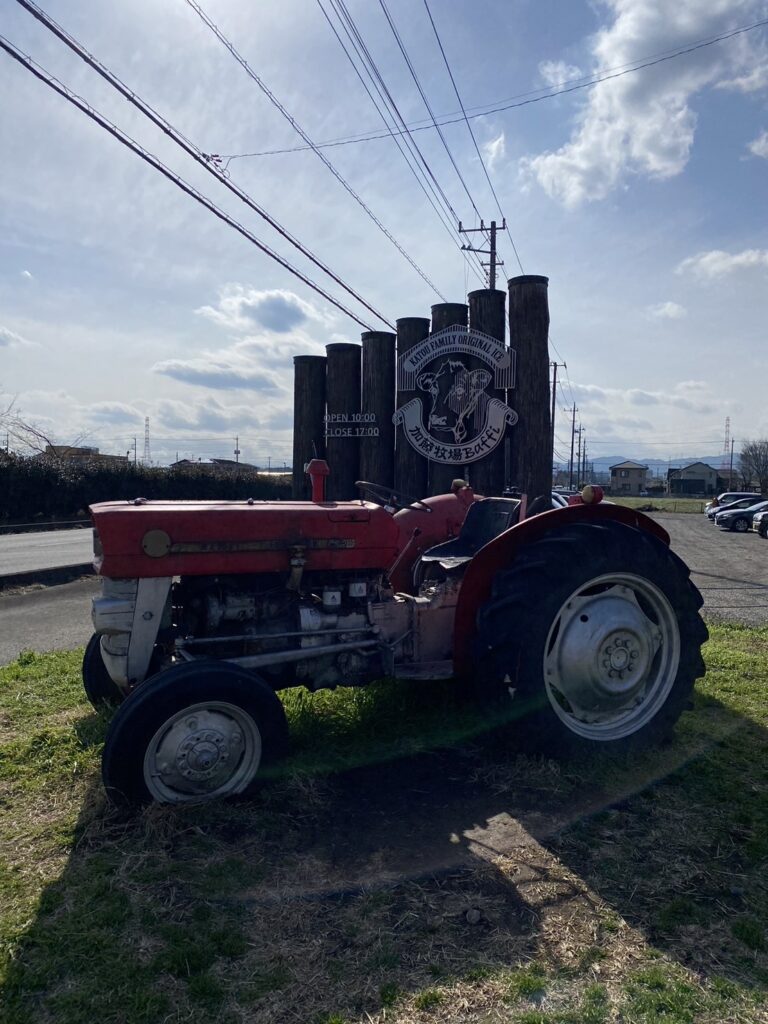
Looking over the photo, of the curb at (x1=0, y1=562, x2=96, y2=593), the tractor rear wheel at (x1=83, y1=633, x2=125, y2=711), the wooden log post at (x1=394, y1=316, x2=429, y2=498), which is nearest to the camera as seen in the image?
the tractor rear wheel at (x1=83, y1=633, x2=125, y2=711)

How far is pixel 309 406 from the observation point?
790 centimetres

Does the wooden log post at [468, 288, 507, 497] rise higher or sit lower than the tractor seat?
higher

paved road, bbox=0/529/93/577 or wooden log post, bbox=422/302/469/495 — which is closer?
wooden log post, bbox=422/302/469/495

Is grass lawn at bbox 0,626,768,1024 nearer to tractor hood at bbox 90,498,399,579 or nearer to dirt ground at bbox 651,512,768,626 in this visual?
tractor hood at bbox 90,498,399,579

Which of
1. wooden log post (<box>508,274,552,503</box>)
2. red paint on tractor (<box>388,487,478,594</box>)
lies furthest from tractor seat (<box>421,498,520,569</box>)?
wooden log post (<box>508,274,552,503</box>)

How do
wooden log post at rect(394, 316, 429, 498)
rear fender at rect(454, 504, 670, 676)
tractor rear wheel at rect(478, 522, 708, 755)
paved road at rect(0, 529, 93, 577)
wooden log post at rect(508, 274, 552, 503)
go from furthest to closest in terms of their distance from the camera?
paved road at rect(0, 529, 93, 577) → wooden log post at rect(394, 316, 429, 498) → wooden log post at rect(508, 274, 552, 503) → rear fender at rect(454, 504, 670, 676) → tractor rear wheel at rect(478, 522, 708, 755)

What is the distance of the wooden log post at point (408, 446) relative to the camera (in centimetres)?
725

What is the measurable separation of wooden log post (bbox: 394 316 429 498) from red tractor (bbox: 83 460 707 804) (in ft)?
11.0

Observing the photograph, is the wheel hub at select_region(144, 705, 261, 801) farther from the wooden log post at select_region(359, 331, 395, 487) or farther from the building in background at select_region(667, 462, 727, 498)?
the building in background at select_region(667, 462, 727, 498)

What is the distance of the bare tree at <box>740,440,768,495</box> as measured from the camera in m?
67.4

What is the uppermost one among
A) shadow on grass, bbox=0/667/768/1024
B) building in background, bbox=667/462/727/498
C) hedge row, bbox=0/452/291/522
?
building in background, bbox=667/462/727/498

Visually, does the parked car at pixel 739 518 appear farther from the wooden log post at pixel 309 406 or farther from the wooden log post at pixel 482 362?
the wooden log post at pixel 309 406

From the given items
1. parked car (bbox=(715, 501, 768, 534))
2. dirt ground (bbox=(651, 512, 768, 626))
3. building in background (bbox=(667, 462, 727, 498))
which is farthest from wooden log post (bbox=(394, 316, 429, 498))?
building in background (bbox=(667, 462, 727, 498))

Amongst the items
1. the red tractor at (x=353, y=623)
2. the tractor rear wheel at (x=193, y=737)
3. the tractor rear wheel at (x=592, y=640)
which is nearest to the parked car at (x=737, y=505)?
the tractor rear wheel at (x=592, y=640)
